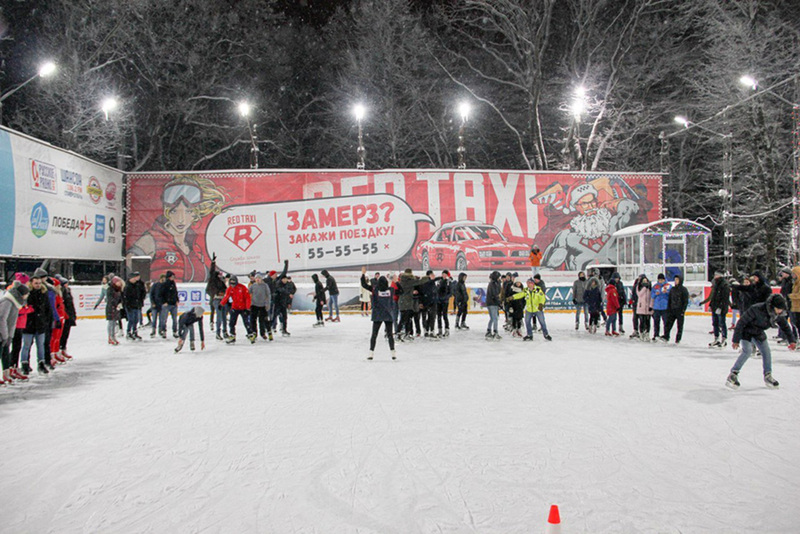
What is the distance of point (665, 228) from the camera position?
844 inches

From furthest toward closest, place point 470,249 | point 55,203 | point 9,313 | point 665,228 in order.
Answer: point 470,249 < point 665,228 < point 55,203 < point 9,313

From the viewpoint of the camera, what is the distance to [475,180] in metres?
22.0

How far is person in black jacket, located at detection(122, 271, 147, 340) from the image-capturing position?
40.1ft

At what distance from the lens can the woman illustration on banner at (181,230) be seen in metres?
21.1

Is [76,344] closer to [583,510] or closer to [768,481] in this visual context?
[583,510]

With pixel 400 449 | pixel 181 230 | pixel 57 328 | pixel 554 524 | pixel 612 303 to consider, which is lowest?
pixel 400 449

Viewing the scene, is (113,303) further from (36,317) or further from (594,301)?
(594,301)

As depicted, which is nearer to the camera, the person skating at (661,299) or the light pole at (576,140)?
the person skating at (661,299)

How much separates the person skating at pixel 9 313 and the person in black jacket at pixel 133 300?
4.86m

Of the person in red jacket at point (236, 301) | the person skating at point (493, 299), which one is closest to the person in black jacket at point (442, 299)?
the person skating at point (493, 299)

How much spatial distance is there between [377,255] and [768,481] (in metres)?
17.9

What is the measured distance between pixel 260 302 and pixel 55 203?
891 centimetres

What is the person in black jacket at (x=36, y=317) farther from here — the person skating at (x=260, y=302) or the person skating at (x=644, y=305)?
the person skating at (x=644, y=305)

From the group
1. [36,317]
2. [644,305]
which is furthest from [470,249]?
[36,317]
